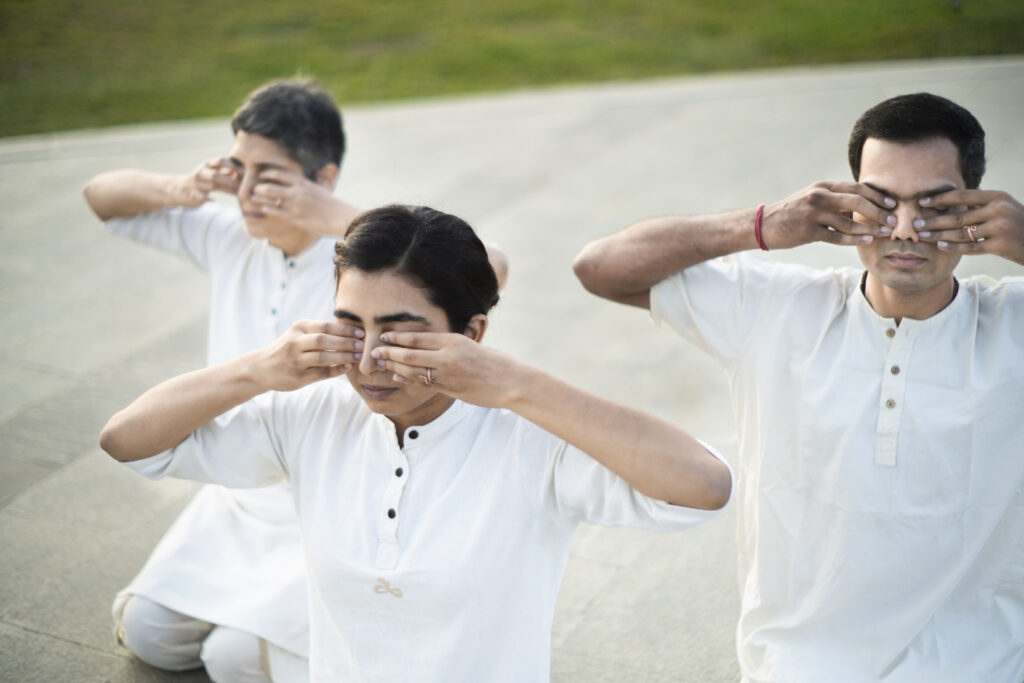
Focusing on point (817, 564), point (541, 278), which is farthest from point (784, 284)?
point (541, 278)

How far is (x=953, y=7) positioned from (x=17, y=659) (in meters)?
10.9

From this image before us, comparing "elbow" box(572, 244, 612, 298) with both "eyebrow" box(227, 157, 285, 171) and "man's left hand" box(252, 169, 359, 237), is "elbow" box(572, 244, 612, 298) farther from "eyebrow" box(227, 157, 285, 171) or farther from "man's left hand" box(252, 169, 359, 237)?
"eyebrow" box(227, 157, 285, 171)

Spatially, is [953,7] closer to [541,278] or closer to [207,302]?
[541,278]

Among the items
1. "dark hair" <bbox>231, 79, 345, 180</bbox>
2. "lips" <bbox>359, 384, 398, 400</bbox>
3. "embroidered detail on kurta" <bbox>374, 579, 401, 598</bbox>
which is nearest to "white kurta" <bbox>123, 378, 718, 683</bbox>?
"embroidered detail on kurta" <bbox>374, 579, 401, 598</bbox>

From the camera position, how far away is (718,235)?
2.96 m

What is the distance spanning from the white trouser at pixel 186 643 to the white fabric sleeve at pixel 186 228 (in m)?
1.22

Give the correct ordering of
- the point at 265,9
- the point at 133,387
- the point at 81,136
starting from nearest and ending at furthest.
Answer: the point at 133,387 < the point at 81,136 < the point at 265,9

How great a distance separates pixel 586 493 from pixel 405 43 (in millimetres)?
10257

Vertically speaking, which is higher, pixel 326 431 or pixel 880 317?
pixel 880 317

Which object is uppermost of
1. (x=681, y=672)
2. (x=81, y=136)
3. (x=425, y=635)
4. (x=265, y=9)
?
(x=265, y=9)

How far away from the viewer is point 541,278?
6.16m

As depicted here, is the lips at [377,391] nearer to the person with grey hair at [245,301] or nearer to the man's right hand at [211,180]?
the person with grey hair at [245,301]

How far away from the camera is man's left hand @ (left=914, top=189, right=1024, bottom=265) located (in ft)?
8.53

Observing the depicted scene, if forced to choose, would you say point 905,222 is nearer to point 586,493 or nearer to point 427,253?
point 586,493
